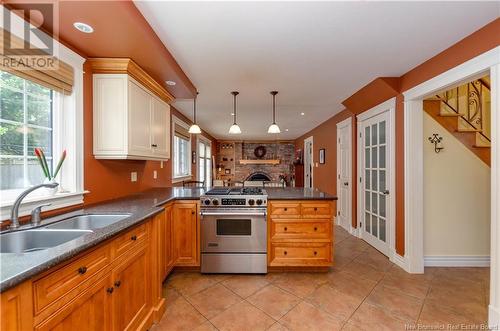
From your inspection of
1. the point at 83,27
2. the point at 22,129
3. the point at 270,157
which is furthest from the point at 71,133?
the point at 270,157

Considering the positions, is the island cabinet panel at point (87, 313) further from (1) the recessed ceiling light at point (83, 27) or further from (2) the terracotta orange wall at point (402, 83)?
(2) the terracotta orange wall at point (402, 83)

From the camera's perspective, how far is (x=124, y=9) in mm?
1426

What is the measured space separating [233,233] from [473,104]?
3.66m

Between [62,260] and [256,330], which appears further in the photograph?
[256,330]

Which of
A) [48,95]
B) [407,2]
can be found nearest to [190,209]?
[48,95]

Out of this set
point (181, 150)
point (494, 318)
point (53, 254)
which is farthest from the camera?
point (181, 150)

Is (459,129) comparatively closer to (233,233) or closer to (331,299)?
(331,299)

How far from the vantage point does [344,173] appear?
177 inches

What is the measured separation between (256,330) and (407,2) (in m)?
2.59

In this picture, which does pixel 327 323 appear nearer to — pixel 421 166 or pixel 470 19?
pixel 421 166

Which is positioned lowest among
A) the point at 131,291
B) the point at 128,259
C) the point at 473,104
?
the point at 131,291

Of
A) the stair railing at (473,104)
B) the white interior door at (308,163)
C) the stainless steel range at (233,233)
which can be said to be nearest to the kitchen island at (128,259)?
the stainless steel range at (233,233)

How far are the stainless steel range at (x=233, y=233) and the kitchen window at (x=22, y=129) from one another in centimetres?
147

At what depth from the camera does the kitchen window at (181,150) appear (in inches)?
169
